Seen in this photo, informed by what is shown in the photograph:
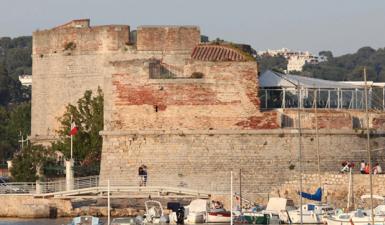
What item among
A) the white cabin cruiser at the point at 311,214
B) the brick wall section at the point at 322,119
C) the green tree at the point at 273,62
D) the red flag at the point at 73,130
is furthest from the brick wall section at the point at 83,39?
the green tree at the point at 273,62

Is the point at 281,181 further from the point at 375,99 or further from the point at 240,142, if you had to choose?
the point at 375,99

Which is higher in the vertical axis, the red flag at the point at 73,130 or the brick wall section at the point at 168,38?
the brick wall section at the point at 168,38

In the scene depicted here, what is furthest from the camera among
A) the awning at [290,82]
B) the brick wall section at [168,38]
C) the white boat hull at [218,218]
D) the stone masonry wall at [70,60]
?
the stone masonry wall at [70,60]

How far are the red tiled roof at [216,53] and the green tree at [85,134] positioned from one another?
5.02 m

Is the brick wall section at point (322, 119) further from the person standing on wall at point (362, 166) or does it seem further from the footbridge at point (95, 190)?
the footbridge at point (95, 190)

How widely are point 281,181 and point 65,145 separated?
9.79 m

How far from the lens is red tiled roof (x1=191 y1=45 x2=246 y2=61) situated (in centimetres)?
5139

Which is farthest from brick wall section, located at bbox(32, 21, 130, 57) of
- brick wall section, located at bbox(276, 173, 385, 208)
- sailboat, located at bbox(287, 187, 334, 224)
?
sailboat, located at bbox(287, 187, 334, 224)

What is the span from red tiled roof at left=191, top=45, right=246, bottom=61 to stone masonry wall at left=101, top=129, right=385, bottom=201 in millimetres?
2344

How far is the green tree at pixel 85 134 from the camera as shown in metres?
56.6

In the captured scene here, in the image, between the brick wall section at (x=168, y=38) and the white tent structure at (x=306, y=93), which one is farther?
the brick wall section at (x=168, y=38)

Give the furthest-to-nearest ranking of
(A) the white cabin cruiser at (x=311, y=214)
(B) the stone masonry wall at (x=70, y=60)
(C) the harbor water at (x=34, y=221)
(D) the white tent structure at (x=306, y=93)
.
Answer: (B) the stone masonry wall at (x=70, y=60)
(D) the white tent structure at (x=306, y=93)
(C) the harbor water at (x=34, y=221)
(A) the white cabin cruiser at (x=311, y=214)

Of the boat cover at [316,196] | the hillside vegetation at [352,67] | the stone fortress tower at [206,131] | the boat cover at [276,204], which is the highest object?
the hillside vegetation at [352,67]

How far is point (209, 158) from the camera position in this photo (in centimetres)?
5075
